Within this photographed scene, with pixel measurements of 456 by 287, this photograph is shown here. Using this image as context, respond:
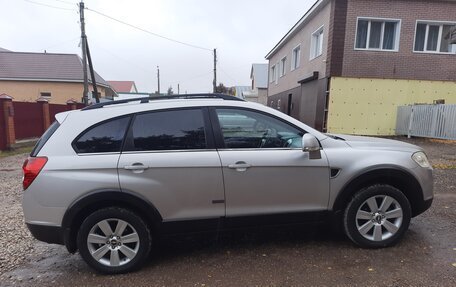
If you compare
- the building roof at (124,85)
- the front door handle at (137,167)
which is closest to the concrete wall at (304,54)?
the front door handle at (137,167)

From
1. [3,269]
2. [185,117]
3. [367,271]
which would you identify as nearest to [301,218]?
[367,271]

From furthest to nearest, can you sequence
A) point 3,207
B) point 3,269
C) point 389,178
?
point 3,207, point 389,178, point 3,269

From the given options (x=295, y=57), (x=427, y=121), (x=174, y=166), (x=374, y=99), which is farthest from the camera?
(x=295, y=57)

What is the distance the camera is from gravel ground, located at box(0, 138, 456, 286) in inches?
128

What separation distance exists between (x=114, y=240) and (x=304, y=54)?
1925cm

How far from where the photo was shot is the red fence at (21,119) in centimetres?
1240

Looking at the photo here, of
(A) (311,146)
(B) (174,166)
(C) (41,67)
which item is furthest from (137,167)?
(C) (41,67)

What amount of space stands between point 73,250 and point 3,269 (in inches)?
32.4

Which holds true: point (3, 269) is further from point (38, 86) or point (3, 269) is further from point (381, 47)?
point (38, 86)

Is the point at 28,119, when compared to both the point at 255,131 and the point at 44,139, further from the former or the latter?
the point at 255,131

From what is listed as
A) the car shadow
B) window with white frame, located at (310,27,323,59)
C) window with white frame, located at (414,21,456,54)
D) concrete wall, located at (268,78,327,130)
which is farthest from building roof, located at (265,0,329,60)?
the car shadow

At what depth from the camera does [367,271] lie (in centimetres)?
335

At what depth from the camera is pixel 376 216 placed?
12.4ft

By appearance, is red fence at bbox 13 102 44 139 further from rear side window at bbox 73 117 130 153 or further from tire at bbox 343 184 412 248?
tire at bbox 343 184 412 248
